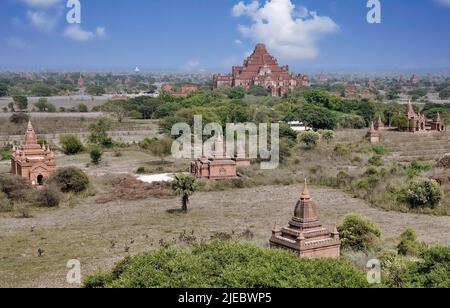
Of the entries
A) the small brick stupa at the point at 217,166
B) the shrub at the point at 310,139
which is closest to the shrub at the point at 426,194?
the small brick stupa at the point at 217,166

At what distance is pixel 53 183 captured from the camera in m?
27.7

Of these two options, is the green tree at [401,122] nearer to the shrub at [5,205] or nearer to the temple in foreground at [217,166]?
the temple in foreground at [217,166]

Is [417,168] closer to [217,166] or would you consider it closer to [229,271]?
[217,166]

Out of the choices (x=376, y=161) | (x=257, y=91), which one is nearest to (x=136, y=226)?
(x=376, y=161)

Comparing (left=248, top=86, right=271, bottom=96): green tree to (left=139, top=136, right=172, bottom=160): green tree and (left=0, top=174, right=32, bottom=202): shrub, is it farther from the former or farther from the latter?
(left=0, top=174, right=32, bottom=202): shrub

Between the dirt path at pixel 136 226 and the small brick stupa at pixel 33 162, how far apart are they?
4203mm

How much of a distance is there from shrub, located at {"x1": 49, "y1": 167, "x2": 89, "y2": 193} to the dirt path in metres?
1.52

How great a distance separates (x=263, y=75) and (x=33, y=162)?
7708 cm


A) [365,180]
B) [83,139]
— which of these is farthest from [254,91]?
[365,180]

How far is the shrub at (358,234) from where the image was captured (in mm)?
18281

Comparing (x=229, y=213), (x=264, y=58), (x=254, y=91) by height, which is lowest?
(x=229, y=213)

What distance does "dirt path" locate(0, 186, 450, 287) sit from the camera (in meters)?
17.7
